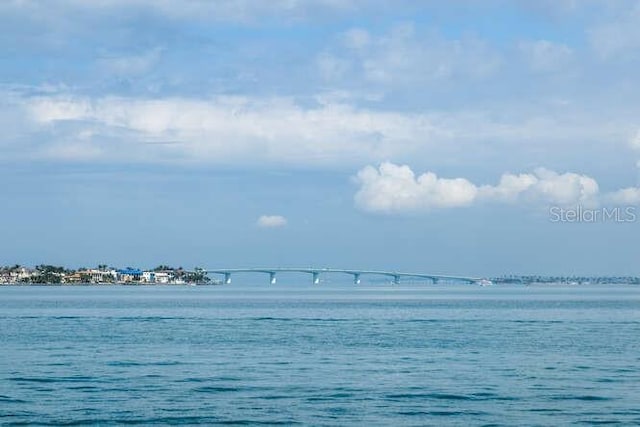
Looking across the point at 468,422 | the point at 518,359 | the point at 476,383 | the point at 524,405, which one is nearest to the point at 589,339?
the point at 518,359

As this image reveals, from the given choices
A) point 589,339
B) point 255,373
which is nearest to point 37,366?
point 255,373

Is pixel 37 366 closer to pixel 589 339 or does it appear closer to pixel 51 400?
pixel 51 400

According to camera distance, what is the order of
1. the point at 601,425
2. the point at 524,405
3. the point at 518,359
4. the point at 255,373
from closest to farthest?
the point at 601,425 → the point at 524,405 → the point at 255,373 → the point at 518,359

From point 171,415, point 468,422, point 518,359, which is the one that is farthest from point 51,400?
point 518,359

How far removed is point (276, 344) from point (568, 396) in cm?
2574

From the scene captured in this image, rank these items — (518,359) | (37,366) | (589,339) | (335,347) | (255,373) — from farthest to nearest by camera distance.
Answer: (589,339) < (335,347) < (518,359) < (37,366) < (255,373)

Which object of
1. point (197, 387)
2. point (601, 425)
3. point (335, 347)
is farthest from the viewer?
point (335, 347)

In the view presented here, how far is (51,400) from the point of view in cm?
3681

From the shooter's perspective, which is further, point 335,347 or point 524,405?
point 335,347

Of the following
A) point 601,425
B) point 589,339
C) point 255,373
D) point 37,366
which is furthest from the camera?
point 589,339

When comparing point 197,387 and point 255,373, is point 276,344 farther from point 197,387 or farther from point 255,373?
point 197,387

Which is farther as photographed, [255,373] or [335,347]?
[335,347]

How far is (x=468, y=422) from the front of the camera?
32.6 m

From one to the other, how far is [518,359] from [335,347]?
1155 cm
